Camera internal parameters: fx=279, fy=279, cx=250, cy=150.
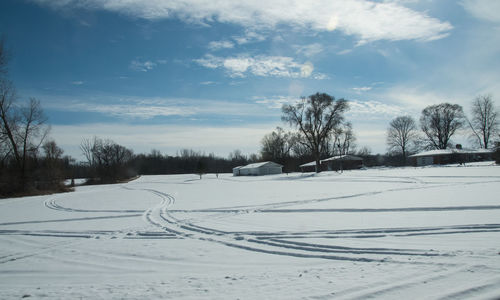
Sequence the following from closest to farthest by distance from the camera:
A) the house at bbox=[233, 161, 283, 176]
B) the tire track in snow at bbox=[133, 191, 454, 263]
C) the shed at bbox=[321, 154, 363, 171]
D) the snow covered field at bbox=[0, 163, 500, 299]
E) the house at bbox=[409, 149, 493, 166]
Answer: the snow covered field at bbox=[0, 163, 500, 299]
the tire track in snow at bbox=[133, 191, 454, 263]
the house at bbox=[409, 149, 493, 166]
the house at bbox=[233, 161, 283, 176]
the shed at bbox=[321, 154, 363, 171]

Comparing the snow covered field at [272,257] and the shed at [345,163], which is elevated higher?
the shed at [345,163]

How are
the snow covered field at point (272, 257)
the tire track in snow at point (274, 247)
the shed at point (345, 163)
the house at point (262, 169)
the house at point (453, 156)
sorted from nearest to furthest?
1. the snow covered field at point (272, 257)
2. the tire track in snow at point (274, 247)
3. the house at point (453, 156)
4. the house at point (262, 169)
5. the shed at point (345, 163)

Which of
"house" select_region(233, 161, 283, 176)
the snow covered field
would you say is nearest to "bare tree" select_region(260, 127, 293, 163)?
"house" select_region(233, 161, 283, 176)

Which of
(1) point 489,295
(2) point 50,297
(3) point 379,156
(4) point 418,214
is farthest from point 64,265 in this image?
(3) point 379,156

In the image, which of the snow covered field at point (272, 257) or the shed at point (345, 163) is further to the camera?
the shed at point (345, 163)

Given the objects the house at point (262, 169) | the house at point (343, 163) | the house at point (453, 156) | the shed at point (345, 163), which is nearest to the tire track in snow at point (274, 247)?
the house at point (262, 169)

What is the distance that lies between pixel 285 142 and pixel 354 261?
292ft

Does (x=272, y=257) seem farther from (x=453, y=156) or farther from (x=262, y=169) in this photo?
(x=453, y=156)

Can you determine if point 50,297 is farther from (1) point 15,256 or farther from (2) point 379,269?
→ (2) point 379,269

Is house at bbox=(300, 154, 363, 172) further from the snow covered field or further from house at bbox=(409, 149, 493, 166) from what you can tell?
the snow covered field

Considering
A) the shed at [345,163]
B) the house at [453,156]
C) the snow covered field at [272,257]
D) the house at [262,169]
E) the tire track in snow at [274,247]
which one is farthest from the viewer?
the shed at [345,163]

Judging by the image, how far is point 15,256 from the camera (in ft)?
22.6

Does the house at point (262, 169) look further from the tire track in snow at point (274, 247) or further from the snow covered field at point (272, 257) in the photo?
the tire track in snow at point (274, 247)

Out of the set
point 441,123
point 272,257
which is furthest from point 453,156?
point 272,257
